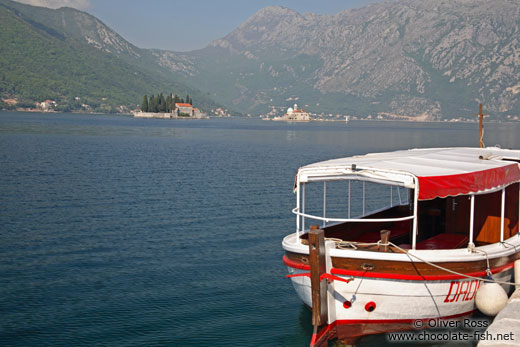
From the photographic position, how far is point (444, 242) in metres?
14.9

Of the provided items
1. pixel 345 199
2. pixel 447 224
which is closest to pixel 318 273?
pixel 447 224

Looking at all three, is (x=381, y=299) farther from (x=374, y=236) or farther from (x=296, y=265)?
(x=374, y=236)

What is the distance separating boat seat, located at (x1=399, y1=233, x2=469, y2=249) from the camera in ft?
47.3

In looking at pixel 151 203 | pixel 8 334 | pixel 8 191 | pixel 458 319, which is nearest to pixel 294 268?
pixel 458 319

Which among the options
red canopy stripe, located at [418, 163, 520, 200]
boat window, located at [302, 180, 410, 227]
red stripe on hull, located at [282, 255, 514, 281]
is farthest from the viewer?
boat window, located at [302, 180, 410, 227]

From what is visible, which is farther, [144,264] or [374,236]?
[144,264]

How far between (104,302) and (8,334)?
2832 mm

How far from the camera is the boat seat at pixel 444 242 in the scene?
568 inches

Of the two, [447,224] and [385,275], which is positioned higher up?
[447,224]

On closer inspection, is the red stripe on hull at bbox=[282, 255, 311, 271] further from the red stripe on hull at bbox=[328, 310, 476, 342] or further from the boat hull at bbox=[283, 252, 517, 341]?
the red stripe on hull at bbox=[328, 310, 476, 342]

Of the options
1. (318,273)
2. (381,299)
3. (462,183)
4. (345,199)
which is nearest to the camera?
(318,273)

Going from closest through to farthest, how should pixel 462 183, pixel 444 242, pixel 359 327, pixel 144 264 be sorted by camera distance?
pixel 359 327 → pixel 462 183 → pixel 444 242 → pixel 144 264

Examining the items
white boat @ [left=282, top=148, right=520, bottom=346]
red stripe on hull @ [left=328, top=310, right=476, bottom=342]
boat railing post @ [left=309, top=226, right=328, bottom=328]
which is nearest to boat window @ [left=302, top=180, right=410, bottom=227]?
white boat @ [left=282, top=148, right=520, bottom=346]

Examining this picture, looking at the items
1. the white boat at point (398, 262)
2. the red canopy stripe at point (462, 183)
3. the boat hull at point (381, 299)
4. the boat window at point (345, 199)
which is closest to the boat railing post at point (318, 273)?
the white boat at point (398, 262)
